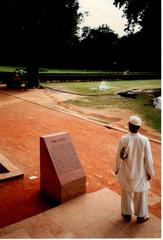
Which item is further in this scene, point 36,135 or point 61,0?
point 61,0

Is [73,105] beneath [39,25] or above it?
beneath

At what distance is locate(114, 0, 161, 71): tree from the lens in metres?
22.6

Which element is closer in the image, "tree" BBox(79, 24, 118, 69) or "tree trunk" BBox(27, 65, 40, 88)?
"tree trunk" BBox(27, 65, 40, 88)

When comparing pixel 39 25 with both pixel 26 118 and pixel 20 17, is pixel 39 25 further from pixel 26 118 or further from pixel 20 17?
pixel 26 118

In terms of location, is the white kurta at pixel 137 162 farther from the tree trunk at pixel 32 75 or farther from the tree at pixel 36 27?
the tree trunk at pixel 32 75

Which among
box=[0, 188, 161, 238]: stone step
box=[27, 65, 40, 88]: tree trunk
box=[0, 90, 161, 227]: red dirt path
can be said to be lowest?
box=[0, 188, 161, 238]: stone step

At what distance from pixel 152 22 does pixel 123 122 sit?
1399 cm

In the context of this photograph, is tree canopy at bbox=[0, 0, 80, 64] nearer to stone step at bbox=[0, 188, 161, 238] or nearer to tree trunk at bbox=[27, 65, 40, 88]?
tree trunk at bbox=[27, 65, 40, 88]

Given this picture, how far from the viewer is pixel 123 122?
13070 millimetres

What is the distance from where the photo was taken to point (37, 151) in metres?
8.66

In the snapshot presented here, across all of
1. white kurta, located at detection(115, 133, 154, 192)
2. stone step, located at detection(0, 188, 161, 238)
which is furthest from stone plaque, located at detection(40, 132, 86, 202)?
white kurta, located at detection(115, 133, 154, 192)

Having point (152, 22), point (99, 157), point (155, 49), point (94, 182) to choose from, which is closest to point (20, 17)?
point (152, 22)

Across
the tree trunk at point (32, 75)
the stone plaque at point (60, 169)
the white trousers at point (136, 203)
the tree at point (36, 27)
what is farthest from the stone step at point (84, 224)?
the tree trunk at point (32, 75)

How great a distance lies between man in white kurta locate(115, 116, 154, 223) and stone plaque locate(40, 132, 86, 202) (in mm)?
1254
